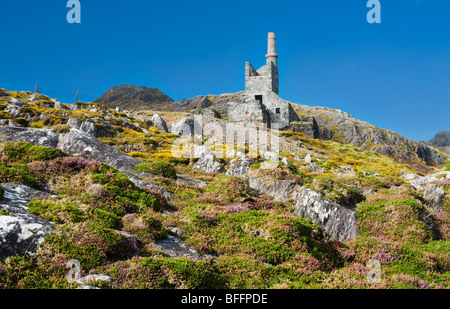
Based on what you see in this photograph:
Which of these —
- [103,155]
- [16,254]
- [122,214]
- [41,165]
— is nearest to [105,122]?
[103,155]

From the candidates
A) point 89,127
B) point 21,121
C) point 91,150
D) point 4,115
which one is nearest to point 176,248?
point 91,150

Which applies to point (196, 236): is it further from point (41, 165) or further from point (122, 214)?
point (41, 165)

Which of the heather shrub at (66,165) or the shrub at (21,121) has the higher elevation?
the shrub at (21,121)

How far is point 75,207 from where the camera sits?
10695 millimetres

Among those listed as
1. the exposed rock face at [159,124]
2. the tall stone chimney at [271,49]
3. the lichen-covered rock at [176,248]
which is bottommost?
the lichen-covered rock at [176,248]

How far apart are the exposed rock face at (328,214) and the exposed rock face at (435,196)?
7235mm

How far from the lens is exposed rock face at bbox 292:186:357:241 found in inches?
569

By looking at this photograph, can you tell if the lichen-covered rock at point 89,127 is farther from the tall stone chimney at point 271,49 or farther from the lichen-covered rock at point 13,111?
the tall stone chimney at point 271,49

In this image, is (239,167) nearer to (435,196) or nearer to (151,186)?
(151,186)

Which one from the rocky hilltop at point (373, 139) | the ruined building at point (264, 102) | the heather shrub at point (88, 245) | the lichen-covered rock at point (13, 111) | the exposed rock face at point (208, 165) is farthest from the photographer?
the rocky hilltop at point (373, 139)

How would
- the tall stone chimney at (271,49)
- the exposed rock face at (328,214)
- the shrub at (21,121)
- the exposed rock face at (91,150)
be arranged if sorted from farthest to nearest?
1. the tall stone chimney at (271,49)
2. the shrub at (21,121)
3. the exposed rock face at (91,150)
4. the exposed rock face at (328,214)

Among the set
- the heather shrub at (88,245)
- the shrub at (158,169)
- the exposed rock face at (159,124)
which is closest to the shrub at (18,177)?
the heather shrub at (88,245)

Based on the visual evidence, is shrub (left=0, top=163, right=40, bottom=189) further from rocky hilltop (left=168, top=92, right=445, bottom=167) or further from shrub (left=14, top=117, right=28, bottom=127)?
rocky hilltop (left=168, top=92, right=445, bottom=167)

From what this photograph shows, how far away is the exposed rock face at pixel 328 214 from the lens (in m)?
14.5
